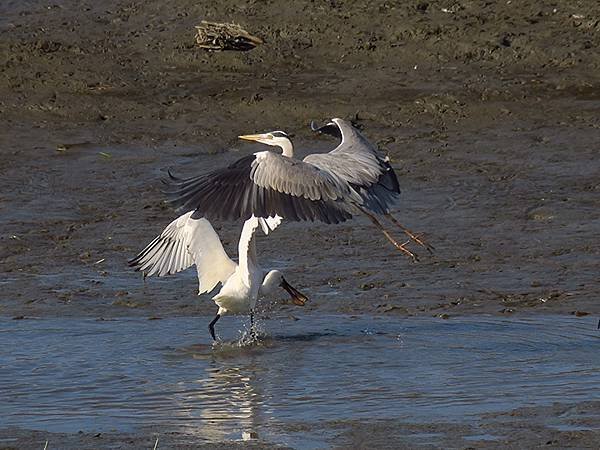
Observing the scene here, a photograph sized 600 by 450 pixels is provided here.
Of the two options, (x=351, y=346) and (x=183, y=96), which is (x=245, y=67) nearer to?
(x=183, y=96)

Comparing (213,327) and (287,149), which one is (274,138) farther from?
(213,327)

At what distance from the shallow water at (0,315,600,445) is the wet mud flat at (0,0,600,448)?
0.07 meters

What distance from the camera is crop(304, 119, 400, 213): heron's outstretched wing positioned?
8.27m

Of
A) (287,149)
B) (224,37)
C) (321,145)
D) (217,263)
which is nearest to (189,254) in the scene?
(217,263)

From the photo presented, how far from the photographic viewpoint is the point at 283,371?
776 centimetres

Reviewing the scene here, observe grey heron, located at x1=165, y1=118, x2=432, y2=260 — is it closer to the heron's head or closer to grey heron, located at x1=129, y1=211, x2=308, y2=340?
grey heron, located at x1=129, y1=211, x2=308, y2=340

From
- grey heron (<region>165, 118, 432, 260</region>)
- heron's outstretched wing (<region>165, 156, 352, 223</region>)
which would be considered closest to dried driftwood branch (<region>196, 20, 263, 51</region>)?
grey heron (<region>165, 118, 432, 260</region>)

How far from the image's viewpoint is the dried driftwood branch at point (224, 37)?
13.3 m

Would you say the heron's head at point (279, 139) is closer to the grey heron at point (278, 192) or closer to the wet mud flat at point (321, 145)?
the grey heron at point (278, 192)

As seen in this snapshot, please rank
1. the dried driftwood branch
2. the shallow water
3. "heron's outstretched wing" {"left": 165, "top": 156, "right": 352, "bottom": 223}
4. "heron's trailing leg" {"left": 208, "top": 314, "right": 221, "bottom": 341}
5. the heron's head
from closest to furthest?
the shallow water, "heron's outstretched wing" {"left": 165, "top": 156, "right": 352, "bottom": 223}, "heron's trailing leg" {"left": 208, "top": 314, "right": 221, "bottom": 341}, the heron's head, the dried driftwood branch

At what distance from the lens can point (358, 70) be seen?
12977mm

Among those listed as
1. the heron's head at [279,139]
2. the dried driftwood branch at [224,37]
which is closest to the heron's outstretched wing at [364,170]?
the heron's head at [279,139]

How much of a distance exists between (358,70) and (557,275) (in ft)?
13.5

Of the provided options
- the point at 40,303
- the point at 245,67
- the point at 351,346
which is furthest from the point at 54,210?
the point at 351,346
